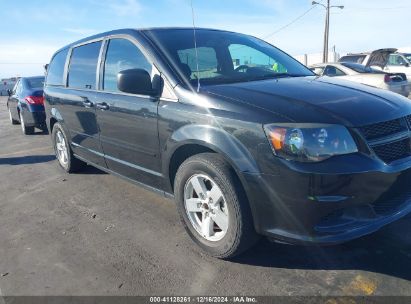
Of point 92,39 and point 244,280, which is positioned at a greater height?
point 92,39

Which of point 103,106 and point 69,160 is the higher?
point 103,106

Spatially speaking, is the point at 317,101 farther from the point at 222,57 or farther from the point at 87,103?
the point at 87,103

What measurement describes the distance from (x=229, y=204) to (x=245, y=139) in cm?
49

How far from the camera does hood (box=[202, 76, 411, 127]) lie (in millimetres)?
2557

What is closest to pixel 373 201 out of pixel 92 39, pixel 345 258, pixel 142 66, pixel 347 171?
pixel 347 171

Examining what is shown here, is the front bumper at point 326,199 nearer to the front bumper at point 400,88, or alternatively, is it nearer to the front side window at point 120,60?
the front side window at point 120,60

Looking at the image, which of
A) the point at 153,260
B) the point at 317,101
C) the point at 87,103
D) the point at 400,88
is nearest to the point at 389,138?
the point at 317,101

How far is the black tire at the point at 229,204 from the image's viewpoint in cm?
269

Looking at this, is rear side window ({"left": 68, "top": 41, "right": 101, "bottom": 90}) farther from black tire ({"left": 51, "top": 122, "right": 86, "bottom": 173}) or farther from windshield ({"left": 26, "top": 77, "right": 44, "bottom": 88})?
windshield ({"left": 26, "top": 77, "right": 44, "bottom": 88})

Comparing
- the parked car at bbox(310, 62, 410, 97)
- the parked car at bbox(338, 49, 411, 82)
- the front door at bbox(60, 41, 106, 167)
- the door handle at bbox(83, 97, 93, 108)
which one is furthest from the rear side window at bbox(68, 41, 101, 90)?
the parked car at bbox(338, 49, 411, 82)

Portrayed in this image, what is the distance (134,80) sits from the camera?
10.4 feet

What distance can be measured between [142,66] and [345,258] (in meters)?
2.36

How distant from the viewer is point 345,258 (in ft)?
9.57

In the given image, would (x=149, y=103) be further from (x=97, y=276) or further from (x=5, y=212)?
(x=5, y=212)
